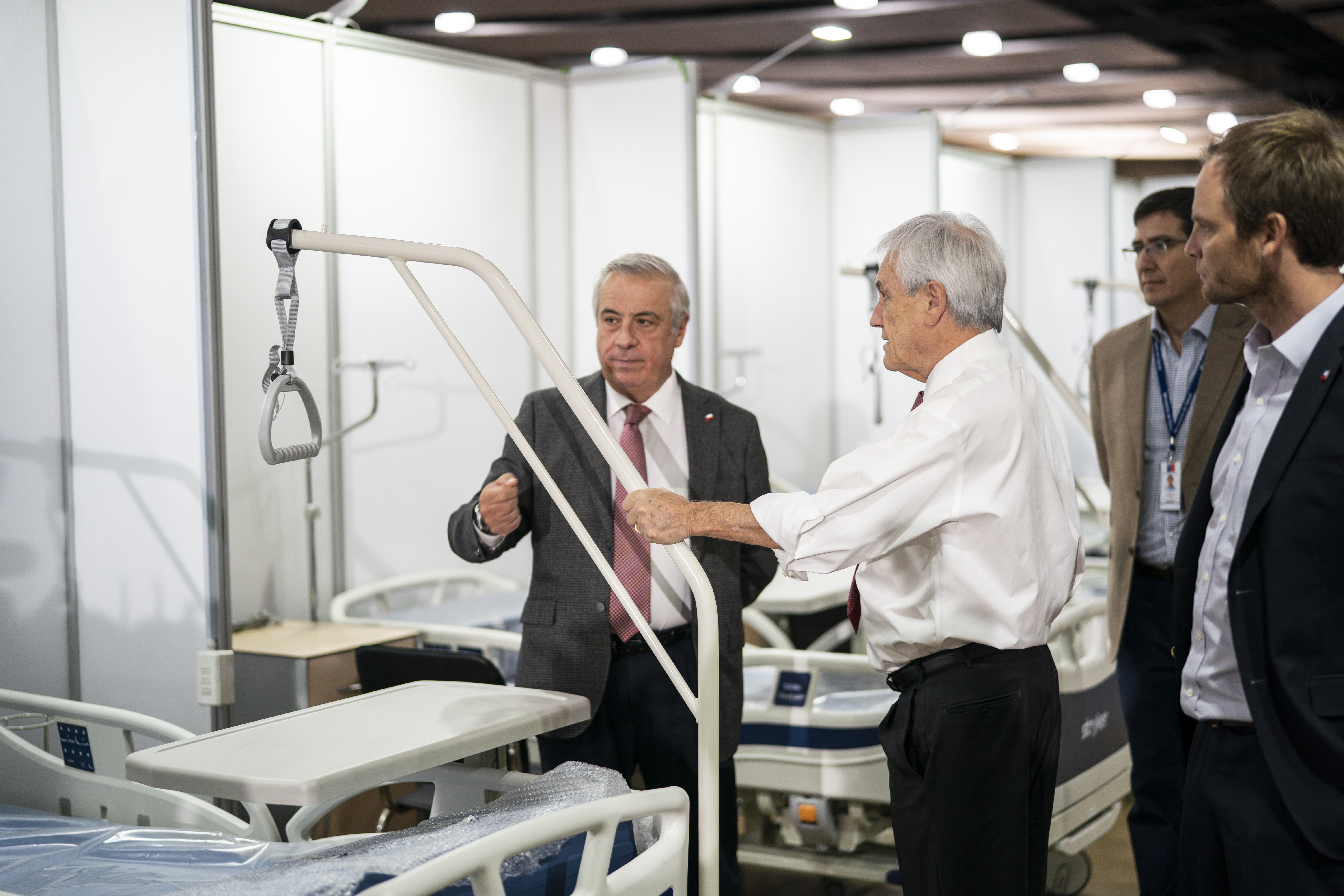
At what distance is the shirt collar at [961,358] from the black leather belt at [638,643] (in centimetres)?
71

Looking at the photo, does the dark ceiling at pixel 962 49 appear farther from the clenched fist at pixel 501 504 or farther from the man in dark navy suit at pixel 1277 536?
the man in dark navy suit at pixel 1277 536

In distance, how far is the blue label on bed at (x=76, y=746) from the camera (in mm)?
2299

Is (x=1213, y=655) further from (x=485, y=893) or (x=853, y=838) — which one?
(x=853, y=838)

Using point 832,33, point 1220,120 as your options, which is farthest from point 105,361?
point 1220,120

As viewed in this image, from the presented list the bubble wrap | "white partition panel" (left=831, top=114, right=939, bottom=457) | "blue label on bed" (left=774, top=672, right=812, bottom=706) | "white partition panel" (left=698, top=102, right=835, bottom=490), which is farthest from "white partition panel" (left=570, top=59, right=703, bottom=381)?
the bubble wrap

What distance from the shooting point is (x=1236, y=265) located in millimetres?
1560

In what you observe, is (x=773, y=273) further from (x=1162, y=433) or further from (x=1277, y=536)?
(x=1277, y=536)

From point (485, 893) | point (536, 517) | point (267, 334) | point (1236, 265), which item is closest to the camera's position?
point (485, 893)

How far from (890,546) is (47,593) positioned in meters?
1.67

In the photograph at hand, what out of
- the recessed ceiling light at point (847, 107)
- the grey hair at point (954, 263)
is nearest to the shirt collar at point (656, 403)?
the grey hair at point (954, 263)

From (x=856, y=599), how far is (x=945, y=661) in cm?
19

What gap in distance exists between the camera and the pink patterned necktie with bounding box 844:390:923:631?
186 centimetres

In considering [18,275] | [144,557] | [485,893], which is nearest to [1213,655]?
[485,893]

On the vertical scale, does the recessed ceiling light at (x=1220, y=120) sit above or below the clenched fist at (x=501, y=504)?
above
